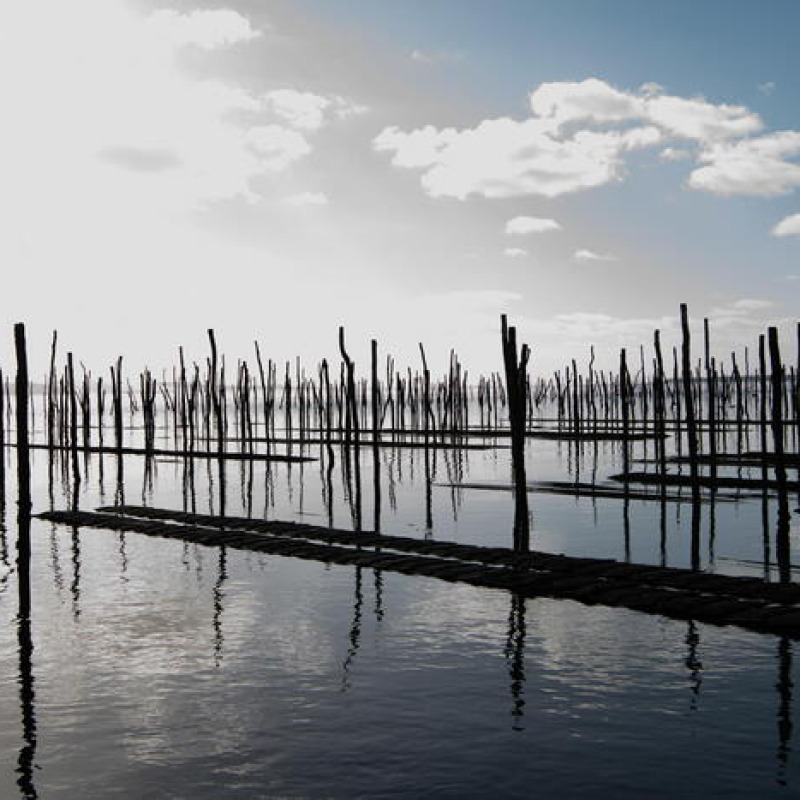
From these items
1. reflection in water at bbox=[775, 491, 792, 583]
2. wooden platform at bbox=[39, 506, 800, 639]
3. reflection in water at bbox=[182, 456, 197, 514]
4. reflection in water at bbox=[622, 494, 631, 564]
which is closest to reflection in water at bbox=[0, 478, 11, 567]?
wooden platform at bbox=[39, 506, 800, 639]

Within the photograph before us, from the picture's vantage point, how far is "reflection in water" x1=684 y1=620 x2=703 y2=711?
823 centimetres

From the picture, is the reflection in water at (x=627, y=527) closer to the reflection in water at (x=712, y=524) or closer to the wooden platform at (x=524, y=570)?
the reflection in water at (x=712, y=524)

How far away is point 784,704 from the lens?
8.00m

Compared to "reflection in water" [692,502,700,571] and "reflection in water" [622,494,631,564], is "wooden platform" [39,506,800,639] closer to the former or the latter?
"reflection in water" [692,502,700,571]

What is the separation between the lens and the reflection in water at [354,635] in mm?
8992

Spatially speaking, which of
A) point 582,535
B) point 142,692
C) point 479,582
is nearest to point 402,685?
point 142,692

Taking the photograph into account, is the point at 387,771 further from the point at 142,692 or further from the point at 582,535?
the point at 582,535

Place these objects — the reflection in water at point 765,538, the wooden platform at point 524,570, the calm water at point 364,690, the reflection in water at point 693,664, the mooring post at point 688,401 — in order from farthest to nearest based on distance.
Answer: the mooring post at point 688,401
the reflection in water at point 765,538
the wooden platform at point 524,570
the reflection in water at point 693,664
the calm water at point 364,690

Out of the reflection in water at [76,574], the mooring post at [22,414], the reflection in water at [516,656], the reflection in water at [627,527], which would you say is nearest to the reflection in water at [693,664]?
the reflection in water at [516,656]

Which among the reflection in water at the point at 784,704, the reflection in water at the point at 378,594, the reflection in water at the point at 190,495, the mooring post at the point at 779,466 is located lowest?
the reflection in water at the point at 784,704

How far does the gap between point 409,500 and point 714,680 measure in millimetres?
15719

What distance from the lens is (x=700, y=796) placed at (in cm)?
623

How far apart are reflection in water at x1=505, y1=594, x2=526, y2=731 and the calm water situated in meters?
0.04

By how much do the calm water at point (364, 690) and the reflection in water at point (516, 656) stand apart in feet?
A: 0.12
